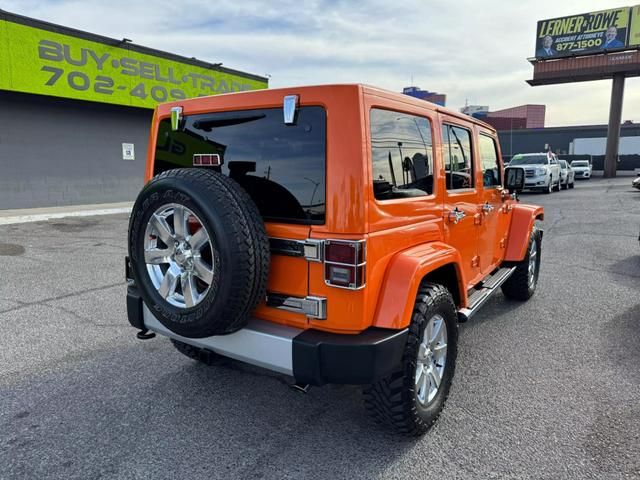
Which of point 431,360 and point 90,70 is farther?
point 90,70

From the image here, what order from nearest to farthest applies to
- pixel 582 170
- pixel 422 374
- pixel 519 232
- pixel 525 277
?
pixel 422 374 → pixel 519 232 → pixel 525 277 → pixel 582 170

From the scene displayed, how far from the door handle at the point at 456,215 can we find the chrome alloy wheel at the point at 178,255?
5.59 ft

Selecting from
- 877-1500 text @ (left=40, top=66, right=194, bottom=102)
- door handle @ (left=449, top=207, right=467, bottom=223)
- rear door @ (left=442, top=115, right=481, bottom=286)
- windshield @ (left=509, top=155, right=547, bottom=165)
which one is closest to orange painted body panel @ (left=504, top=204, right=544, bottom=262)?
rear door @ (left=442, top=115, right=481, bottom=286)

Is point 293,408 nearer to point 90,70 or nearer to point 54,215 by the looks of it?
point 54,215

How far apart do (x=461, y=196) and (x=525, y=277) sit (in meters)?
2.25

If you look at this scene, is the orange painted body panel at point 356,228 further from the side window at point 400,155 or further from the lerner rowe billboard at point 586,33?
the lerner rowe billboard at point 586,33

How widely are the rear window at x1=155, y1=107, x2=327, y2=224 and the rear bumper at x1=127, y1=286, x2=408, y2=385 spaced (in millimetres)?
615

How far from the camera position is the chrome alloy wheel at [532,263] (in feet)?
17.7

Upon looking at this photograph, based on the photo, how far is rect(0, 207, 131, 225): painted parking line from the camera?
11520 mm

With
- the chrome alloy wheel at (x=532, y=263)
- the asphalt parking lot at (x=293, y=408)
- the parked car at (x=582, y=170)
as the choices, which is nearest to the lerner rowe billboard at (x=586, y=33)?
the parked car at (x=582, y=170)

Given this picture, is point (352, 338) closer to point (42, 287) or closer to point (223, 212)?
point (223, 212)

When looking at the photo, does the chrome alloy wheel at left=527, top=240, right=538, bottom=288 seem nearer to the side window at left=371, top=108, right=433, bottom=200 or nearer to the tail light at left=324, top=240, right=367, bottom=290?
the side window at left=371, top=108, right=433, bottom=200

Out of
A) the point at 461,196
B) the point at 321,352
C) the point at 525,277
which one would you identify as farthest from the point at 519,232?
the point at 321,352

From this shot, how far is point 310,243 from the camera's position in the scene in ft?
7.97
